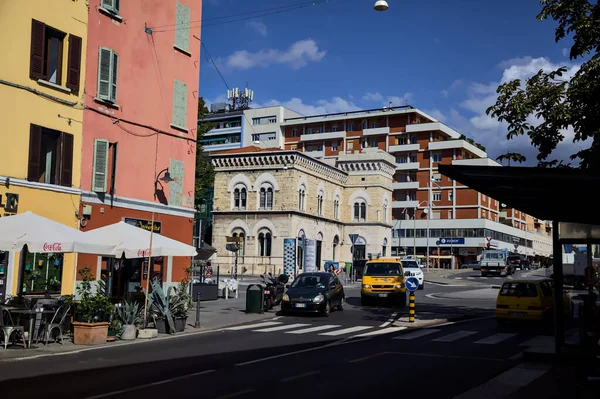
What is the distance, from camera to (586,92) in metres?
16.7

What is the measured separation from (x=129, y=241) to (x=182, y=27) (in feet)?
42.0

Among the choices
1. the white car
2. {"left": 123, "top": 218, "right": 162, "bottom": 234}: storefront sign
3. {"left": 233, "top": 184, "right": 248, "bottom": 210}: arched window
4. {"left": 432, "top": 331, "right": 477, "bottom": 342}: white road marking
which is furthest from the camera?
{"left": 233, "top": 184, "right": 248, "bottom": 210}: arched window

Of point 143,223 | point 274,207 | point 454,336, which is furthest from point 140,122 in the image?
point 274,207

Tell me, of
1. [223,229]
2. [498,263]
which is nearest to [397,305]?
[223,229]

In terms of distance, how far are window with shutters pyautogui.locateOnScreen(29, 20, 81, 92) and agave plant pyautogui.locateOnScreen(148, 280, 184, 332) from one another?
7.71 m

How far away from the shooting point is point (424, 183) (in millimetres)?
94125

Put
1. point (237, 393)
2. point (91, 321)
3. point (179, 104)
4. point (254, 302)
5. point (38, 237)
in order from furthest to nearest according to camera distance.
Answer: point (179, 104) → point (254, 302) → point (91, 321) → point (38, 237) → point (237, 393)

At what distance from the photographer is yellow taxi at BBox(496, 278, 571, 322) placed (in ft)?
67.1

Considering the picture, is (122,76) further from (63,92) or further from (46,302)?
(46,302)

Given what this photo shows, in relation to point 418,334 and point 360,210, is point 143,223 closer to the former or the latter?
point 418,334

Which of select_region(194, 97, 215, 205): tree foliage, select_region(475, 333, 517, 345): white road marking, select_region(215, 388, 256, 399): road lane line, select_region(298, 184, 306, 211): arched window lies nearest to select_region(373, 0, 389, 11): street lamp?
select_region(475, 333, 517, 345): white road marking

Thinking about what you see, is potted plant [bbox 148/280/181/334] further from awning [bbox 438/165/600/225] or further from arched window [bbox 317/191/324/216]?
arched window [bbox 317/191/324/216]

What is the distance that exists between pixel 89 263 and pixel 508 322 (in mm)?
14951

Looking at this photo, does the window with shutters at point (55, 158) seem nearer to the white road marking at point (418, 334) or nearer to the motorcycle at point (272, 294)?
the motorcycle at point (272, 294)
